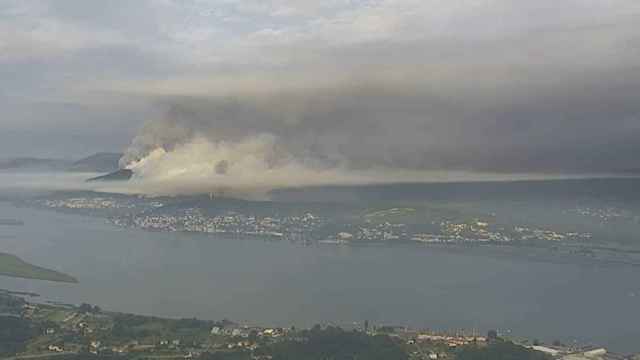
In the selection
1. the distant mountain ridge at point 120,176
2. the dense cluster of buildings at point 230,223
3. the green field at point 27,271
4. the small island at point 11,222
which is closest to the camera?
the distant mountain ridge at point 120,176

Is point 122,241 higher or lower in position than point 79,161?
lower

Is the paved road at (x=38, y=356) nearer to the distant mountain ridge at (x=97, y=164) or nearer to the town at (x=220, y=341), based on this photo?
the town at (x=220, y=341)

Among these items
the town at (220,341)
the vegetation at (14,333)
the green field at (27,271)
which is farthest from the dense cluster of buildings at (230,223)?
the vegetation at (14,333)

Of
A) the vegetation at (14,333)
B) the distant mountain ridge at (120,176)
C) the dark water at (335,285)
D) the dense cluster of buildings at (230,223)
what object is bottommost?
the dark water at (335,285)

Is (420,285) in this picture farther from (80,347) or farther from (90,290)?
(80,347)

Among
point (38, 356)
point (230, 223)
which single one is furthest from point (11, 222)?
point (38, 356)

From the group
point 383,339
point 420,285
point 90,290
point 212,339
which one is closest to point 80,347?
point 212,339

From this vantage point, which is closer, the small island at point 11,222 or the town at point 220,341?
the town at point 220,341

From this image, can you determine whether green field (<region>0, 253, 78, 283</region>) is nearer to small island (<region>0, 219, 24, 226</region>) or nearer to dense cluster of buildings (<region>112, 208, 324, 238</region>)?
dense cluster of buildings (<region>112, 208, 324, 238</region>)
